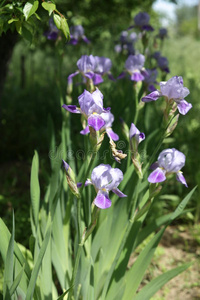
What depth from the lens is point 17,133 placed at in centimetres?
378

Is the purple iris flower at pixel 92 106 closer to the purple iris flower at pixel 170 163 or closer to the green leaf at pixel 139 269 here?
the purple iris flower at pixel 170 163

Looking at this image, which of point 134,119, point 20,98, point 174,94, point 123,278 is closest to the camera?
point 174,94

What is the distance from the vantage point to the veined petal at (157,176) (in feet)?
4.28

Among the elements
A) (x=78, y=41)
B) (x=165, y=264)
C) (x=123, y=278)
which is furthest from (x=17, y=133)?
(x=123, y=278)

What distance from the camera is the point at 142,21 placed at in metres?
2.69

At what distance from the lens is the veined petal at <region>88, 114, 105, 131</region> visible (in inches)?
45.9

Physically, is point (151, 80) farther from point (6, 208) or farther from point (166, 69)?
point (6, 208)

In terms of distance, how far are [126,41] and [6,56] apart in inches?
44.0

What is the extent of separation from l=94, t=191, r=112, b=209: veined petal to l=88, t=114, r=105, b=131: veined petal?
0.24 metres

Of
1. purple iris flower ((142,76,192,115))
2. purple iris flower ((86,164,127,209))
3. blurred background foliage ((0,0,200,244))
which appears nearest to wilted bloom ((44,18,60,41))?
blurred background foliage ((0,0,200,244))

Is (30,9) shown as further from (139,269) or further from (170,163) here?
(139,269)

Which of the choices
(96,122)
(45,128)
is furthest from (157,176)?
(45,128)

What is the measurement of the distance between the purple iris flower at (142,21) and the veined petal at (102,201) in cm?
187

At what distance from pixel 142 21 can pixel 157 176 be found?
1.78 metres
